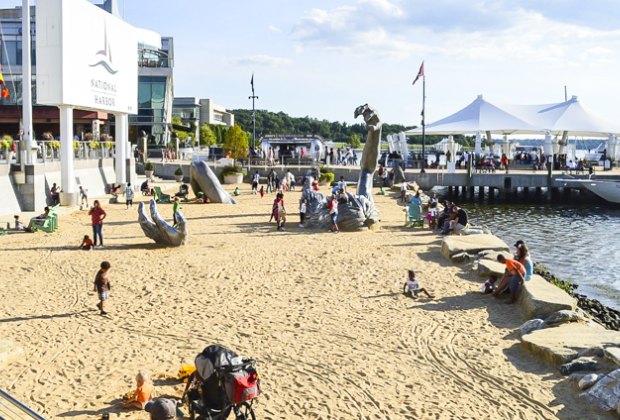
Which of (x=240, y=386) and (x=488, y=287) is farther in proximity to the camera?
(x=488, y=287)

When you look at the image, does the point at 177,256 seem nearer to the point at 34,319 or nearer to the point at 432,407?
the point at 34,319

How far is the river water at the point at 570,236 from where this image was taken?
1888 centimetres

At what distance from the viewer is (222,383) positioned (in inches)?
266

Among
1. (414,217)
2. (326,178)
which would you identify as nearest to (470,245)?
(414,217)

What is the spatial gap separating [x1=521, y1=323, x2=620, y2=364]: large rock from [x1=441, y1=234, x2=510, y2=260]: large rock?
19.3ft

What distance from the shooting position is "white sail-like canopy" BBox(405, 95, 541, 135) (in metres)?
49.1

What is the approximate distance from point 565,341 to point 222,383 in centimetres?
563

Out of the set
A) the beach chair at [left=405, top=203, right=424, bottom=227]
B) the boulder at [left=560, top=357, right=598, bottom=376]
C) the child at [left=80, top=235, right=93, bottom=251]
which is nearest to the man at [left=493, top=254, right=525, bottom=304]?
the boulder at [left=560, top=357, right=598, bottom=376]

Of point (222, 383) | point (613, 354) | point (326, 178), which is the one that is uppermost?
point (326, 178)

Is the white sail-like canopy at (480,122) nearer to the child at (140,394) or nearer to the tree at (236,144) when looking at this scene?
the tree at (236,144)

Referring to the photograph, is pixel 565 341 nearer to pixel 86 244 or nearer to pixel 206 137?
pixel 86 244

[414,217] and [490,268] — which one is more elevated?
[414,217]

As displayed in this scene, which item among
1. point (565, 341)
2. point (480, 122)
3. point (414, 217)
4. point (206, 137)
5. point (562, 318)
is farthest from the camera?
point (206, 137)

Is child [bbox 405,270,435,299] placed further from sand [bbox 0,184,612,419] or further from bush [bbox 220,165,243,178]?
bush [bbox 220,165,243,178]
